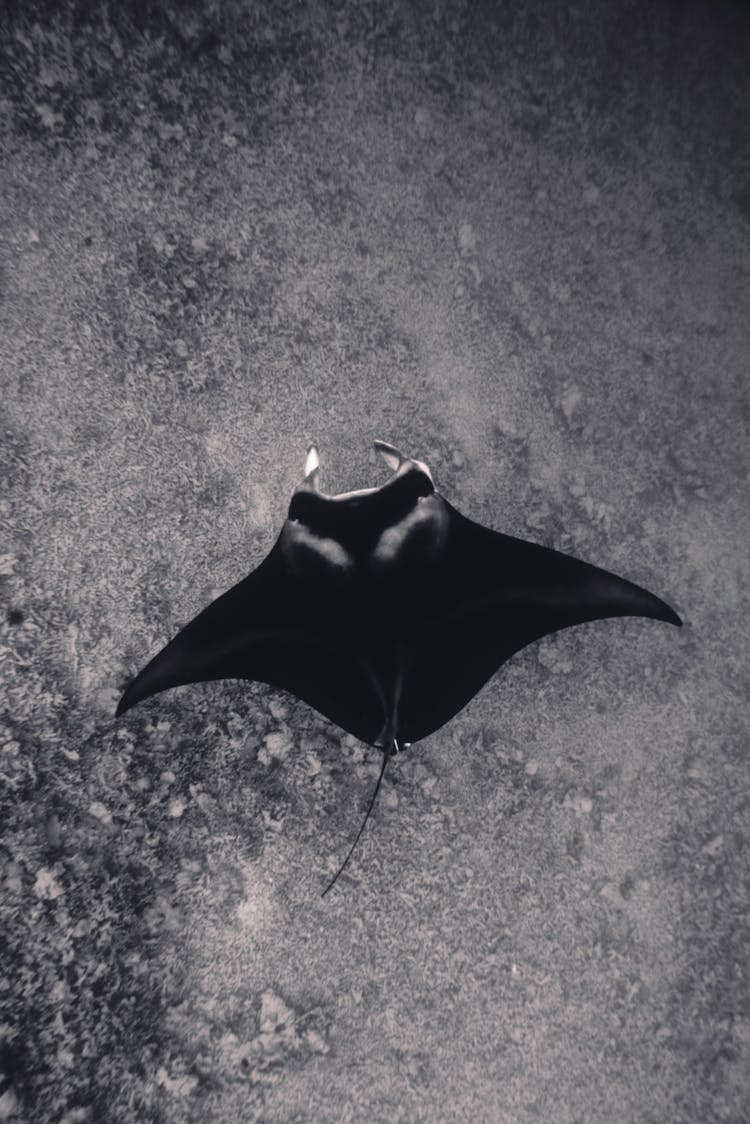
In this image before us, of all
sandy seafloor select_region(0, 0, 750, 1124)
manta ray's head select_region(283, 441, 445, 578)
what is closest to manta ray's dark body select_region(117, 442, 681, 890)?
manta ray's head select_region(283, 441, 445, 578)

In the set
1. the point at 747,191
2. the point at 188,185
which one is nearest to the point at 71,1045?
the point at 188,185

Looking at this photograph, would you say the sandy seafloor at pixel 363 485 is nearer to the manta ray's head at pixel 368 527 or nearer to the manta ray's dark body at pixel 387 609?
the manta ray's dark body at pixel 387 609

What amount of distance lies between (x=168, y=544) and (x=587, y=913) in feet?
5.22

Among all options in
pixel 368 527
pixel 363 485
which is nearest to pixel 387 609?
pixel 368 527

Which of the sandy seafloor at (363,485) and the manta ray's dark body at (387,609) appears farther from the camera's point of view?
the sandy seafloor at (363,485)

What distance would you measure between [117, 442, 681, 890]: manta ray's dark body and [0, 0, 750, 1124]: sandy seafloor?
12.2 inches

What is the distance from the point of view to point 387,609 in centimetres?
125

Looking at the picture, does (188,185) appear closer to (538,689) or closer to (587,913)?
(538,689)

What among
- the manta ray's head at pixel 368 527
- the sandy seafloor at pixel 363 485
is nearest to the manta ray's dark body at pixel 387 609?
the manta ray's head at pixel 368 527

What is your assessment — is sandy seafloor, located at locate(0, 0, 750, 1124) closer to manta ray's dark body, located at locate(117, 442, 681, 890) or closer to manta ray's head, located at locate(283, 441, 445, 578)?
manta ray's dark body, located at locate(117, 442, 681, 890)

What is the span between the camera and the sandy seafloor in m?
1.59

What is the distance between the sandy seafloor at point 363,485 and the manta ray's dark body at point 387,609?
0.31m

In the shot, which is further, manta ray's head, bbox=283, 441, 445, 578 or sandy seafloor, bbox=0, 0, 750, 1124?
sandy seafloor, bbox=0, 0, 750, 1124

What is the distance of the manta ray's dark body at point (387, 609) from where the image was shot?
48.8 inches
